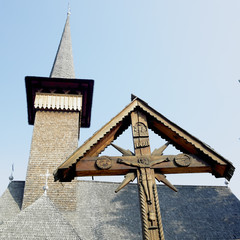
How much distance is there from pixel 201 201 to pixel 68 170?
1385 cm

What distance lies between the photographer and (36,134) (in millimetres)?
14883

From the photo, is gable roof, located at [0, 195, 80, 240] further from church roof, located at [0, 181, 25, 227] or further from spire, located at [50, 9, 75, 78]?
spire, located at [50, 9, 75, 78]

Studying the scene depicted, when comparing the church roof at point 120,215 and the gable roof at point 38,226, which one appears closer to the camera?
the gable roof at point 38,226

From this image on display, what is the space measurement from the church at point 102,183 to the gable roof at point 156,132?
0.02 m

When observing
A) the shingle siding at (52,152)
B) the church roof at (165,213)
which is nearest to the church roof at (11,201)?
the shingle siding at (52,152)

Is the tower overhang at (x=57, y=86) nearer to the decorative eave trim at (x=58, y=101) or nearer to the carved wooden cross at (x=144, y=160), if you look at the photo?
the decorative eave trim at (x=58, y=101)

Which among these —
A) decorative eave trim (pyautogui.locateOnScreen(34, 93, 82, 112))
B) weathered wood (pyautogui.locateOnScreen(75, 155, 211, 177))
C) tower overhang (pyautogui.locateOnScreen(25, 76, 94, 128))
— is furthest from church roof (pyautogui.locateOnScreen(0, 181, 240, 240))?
weathered wood (pyautogui.locateOnScreen(75, 155, 211, 177))

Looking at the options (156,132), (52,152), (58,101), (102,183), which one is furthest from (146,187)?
(58,101)

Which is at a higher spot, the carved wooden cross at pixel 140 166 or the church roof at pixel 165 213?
the carved wooden cross at pixel 140 166

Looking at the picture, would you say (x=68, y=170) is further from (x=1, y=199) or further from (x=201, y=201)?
(x=201, y=201)

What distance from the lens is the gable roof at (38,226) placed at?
28.8 ft

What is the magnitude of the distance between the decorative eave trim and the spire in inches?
99.9

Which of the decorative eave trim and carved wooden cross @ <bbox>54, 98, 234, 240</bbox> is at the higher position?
the decorative eave trim

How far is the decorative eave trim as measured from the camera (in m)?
15.7
